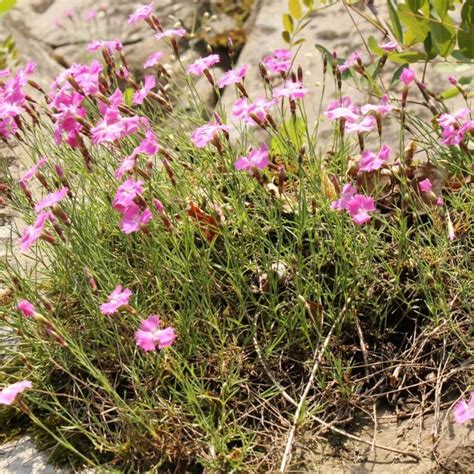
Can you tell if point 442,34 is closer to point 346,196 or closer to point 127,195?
point 346,196

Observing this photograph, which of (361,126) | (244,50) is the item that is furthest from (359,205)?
(244,50)

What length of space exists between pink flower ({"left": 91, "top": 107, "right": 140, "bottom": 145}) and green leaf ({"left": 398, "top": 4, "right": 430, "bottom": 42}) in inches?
28.3

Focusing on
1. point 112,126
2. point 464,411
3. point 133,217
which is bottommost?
point 464,411

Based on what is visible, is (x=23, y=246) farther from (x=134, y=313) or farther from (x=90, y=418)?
(x=90, y=418)

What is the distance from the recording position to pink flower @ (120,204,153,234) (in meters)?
1.68

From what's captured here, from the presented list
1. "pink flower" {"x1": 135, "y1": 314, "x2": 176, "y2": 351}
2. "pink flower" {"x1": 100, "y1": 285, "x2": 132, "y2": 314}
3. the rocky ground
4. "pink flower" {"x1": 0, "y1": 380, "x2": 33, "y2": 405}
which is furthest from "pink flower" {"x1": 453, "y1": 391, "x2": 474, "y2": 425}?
"pink flower" {"x1": 0, "y1": 380, "x2": 33, "y2": 405}

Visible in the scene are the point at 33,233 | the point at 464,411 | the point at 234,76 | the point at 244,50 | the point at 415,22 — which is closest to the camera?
the point at 464,411

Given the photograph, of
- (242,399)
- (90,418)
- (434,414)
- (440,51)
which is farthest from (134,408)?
(440,51)

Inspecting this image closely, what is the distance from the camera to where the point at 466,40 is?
1987mm

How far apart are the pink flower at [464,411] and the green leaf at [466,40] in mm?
892

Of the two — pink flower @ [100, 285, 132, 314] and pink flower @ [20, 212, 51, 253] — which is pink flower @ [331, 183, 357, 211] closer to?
pink flower @ [100, 285, 132, 314]

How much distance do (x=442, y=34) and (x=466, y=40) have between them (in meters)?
0.07

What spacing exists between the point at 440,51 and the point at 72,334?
113 cm

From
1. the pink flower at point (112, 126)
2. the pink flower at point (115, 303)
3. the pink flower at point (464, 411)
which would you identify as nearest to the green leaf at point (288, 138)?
the pink flower at point (112, 126)
